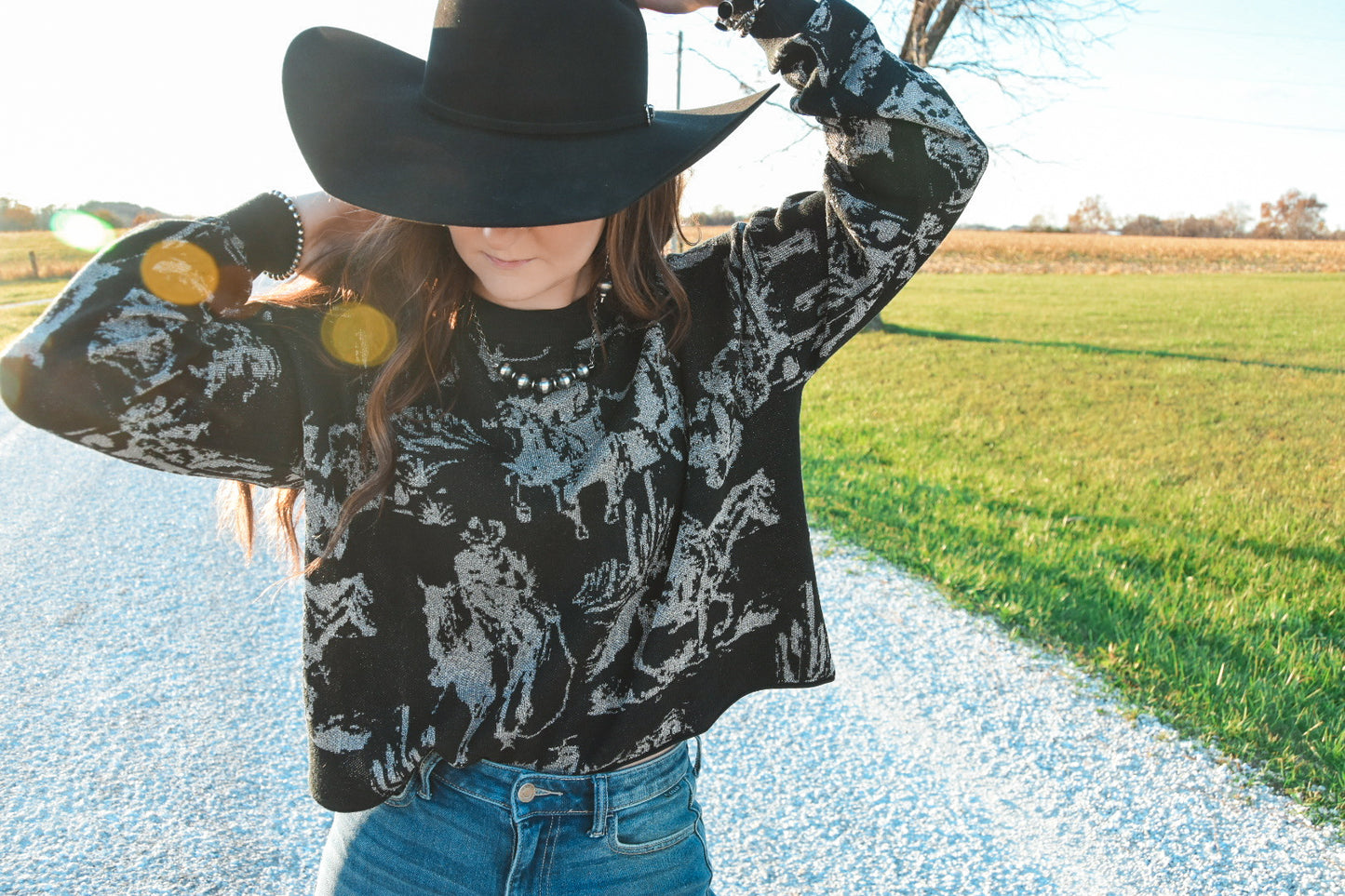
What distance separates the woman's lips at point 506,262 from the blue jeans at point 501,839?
2.46 ft

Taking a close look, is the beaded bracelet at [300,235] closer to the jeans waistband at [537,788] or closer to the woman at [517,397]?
the woman at [517,397]

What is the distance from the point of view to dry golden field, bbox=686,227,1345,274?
141 feet

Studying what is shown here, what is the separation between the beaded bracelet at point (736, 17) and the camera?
4.82 feet

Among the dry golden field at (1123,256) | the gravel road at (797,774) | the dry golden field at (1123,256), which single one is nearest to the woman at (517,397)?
the gravel road at (797,774)

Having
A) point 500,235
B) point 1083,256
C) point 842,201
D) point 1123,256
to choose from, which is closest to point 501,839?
point 500,235

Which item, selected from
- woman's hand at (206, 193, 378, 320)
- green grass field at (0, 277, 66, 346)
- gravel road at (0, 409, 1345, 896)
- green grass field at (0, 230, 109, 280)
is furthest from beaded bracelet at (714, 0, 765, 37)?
green grass field at (0, 230, 109, 280)

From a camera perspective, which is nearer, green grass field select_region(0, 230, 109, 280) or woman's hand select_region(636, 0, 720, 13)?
woman's hand select_region(636, 0, 720, 13)

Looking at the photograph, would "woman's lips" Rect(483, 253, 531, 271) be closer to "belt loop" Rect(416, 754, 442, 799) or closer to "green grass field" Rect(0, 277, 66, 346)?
"belt loop" Rect(416, 754, 442, 799)

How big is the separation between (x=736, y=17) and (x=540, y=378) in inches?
→ 26.2

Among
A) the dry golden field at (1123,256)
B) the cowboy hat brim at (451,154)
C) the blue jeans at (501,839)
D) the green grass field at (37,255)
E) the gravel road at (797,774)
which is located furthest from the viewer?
the dry golden field at (1123,256)

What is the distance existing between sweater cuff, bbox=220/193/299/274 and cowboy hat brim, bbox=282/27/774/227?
0.57 ft

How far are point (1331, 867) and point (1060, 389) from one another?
9.80m

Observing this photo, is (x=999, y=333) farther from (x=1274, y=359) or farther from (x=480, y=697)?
(x=480, y=697)

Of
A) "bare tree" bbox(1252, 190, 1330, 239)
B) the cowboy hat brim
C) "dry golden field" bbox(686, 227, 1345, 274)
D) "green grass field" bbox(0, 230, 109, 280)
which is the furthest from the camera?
"bare tree" bbox(1252, 190, 1330, 239)
